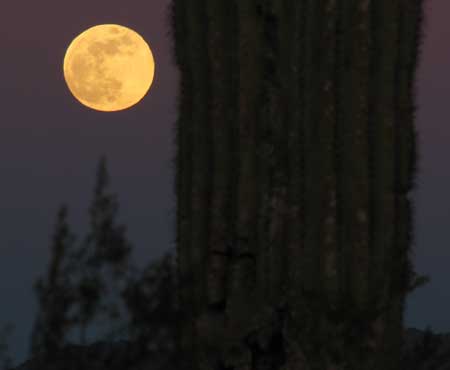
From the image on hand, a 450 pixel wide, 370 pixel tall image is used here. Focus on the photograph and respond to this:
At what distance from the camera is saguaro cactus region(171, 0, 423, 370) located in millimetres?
8898

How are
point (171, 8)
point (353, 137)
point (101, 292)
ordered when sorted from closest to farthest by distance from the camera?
point (353, 137), point (171, 8), point (101, 292)

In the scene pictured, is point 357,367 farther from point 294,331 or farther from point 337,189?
point 337,189

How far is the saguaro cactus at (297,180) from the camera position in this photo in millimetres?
8898

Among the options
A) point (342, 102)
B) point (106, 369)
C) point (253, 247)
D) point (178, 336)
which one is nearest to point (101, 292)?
point (106, 369)

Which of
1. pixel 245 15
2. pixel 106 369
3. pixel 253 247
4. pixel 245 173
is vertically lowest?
pixel 106 369

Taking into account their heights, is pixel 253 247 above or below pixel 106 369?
above

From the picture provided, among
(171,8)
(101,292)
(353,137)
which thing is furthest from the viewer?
(101,292)

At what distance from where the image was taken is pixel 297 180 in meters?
9.03

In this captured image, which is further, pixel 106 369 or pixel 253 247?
pixel 106 369

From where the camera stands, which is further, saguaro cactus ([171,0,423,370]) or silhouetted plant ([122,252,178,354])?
silhouetted plant ([122,252,178,354])

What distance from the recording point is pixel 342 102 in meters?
8.91

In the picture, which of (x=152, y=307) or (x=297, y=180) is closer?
(x=297, y=180)

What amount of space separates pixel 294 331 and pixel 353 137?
1.55 meters

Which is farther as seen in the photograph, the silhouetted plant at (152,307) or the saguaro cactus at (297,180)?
the silhouetted plant at (152,307)
